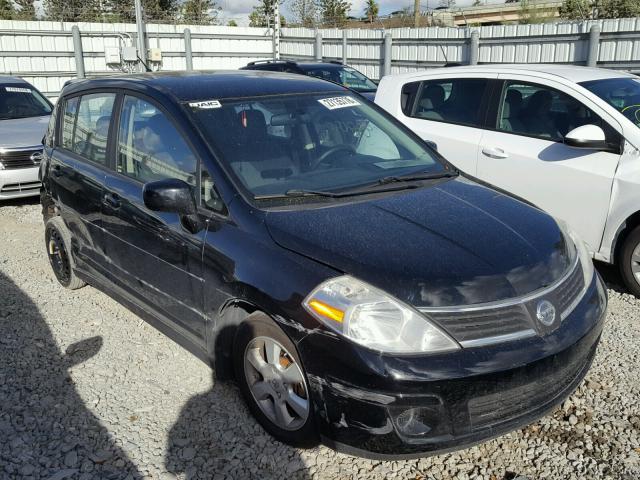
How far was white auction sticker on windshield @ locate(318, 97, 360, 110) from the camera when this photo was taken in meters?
3.96

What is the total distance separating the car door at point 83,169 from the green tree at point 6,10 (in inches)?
1332

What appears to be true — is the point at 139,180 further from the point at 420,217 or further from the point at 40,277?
the point at 40,277

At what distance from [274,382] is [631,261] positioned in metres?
3.08

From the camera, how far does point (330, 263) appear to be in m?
2.65

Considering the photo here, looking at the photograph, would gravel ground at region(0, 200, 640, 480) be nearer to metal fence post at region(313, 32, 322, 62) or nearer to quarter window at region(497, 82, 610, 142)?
quarter window at region(497, 82, 610, 142)

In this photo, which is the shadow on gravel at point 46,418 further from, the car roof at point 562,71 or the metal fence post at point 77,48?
the metal fence post at point 77,48

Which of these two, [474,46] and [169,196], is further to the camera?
[474,46]

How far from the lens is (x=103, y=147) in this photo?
4.14 meters

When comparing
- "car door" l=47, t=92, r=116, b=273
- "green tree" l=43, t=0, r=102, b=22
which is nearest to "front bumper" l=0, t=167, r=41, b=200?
→ "car door" l=47, t=92, r=116, b=273

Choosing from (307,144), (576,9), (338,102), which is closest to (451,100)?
(338,102)

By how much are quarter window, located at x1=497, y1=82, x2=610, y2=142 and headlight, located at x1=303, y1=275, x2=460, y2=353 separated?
3121mm

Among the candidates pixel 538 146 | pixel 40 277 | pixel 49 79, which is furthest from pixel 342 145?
pixel 49 79

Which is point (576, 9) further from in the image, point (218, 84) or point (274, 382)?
point (274, 382)

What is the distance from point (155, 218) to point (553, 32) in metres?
12.2
